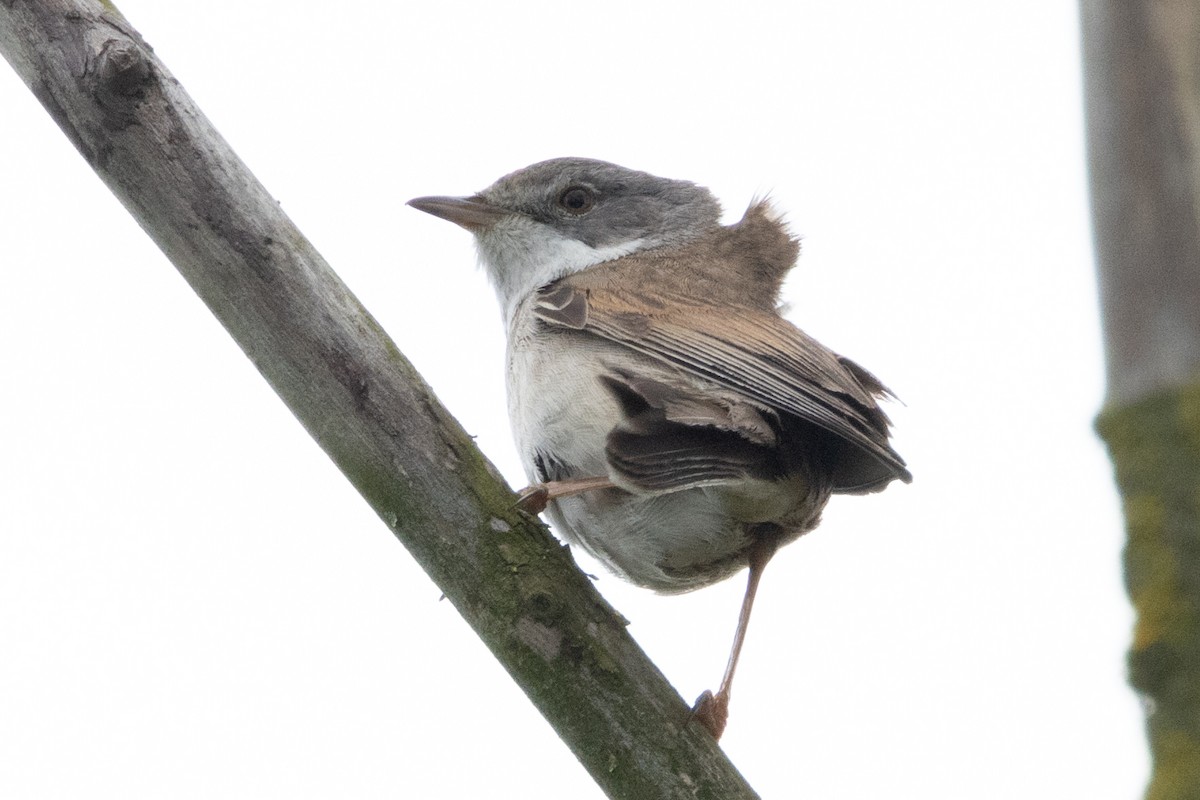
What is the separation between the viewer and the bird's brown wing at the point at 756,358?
4.78 meters

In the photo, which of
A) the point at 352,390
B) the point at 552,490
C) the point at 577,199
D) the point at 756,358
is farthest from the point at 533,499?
the point at 577,199

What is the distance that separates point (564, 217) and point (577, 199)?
0.54ft

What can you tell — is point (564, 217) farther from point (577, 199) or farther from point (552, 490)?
point (552, 490)

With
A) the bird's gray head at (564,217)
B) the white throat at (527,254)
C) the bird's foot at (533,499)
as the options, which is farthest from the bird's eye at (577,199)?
the bird's foot at (533,499)

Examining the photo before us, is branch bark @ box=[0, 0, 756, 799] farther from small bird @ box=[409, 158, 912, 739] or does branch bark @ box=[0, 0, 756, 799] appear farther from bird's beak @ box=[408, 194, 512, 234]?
bird's beak @ box=[408, 194, 512, 234]

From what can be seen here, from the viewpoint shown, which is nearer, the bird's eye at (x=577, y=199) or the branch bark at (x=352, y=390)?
the branch bark at (x=352, y=390)

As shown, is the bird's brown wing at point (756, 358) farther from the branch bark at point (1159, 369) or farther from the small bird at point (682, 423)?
the branch bark at point (1159, 369)

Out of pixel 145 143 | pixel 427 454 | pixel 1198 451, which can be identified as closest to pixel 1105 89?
pixel 1198 451

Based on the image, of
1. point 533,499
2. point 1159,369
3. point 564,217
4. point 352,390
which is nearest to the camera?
point 1159,369

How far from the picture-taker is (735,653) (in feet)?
16.8

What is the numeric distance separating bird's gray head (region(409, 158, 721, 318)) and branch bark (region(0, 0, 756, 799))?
2.40m

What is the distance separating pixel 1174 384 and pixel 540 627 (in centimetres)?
276

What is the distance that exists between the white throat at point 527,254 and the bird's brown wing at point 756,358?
2.16 feet

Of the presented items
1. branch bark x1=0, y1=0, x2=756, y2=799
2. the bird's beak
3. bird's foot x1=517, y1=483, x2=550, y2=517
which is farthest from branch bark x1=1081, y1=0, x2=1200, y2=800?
the bird's beak
